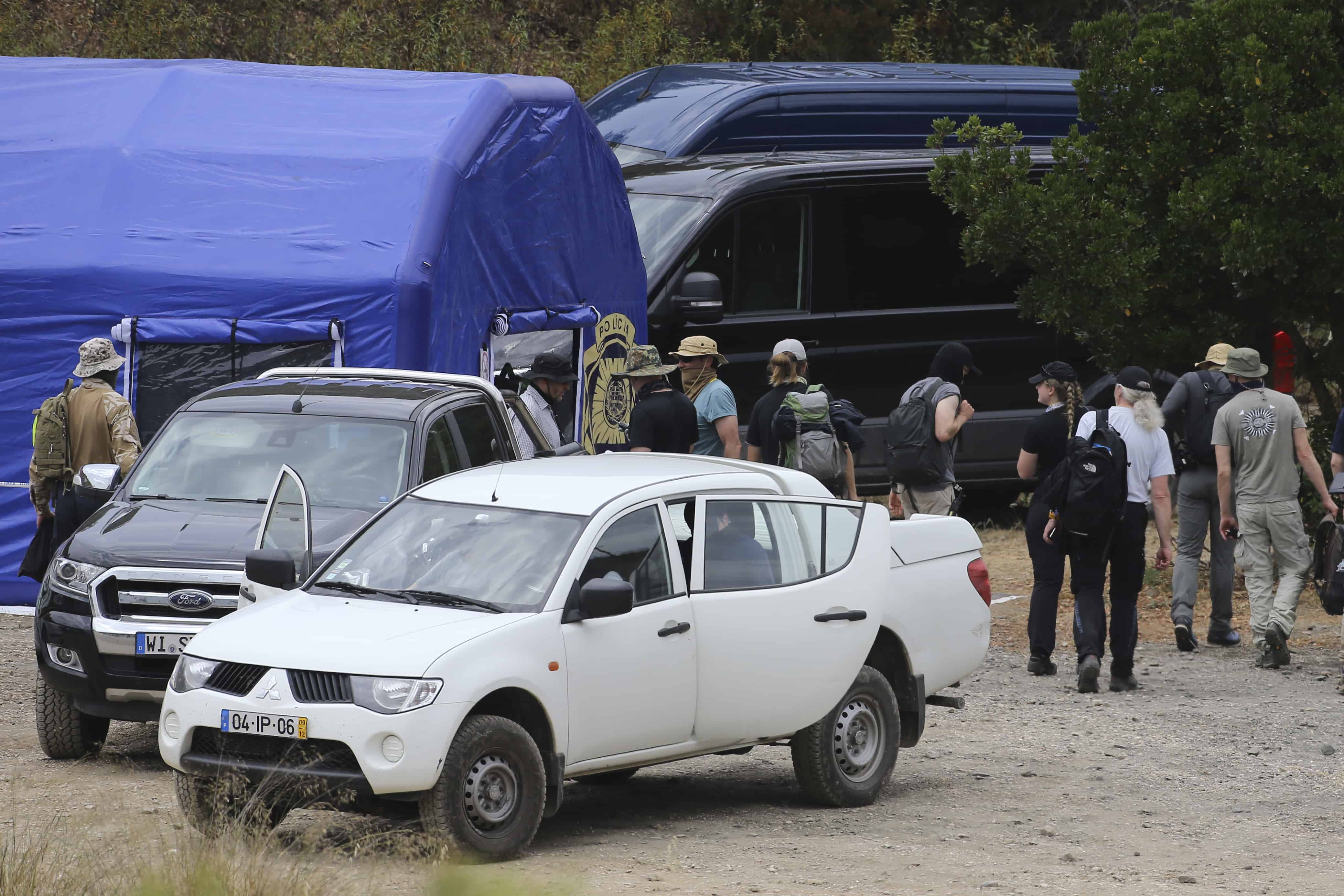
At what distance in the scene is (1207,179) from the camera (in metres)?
13.3

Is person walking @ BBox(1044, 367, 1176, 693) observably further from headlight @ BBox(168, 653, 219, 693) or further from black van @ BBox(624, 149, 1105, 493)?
headlight @ BBox(168, 653, 219, 693)

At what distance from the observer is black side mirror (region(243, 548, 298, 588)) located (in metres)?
7.43

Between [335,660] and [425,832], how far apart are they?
2.29 feet

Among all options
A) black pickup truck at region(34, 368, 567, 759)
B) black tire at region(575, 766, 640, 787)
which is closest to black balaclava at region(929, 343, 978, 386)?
black pickup truck at region(34, 368, 567, 759)

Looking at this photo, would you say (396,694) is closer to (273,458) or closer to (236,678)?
(236,678)

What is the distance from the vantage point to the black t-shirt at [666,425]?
11391 millimetres

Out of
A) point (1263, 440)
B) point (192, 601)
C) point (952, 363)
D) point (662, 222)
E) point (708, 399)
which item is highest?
point (662, 222)

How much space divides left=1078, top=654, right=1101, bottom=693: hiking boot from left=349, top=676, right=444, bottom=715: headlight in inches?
213

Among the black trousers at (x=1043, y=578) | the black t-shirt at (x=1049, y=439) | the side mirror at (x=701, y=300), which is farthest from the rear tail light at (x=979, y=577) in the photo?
the side mirror at (x=701, y=300)

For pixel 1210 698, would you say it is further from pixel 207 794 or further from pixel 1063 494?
pixel 207 794

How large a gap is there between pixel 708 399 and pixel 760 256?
3524 mm

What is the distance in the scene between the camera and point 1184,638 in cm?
1215

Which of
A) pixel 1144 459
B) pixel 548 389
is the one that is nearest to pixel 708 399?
pixel 548 389

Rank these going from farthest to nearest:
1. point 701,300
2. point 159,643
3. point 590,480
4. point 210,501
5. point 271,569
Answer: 1. point 701,300
2. point 210,501
3. point 159,643
4. point 590,480
5. point 271,569
